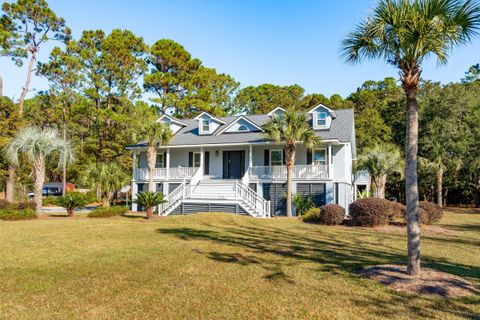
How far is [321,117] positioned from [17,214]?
1892cm

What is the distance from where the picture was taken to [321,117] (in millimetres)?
25594

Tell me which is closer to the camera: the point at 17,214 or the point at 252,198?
the point at 17,214

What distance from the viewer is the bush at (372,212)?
16.8 meters

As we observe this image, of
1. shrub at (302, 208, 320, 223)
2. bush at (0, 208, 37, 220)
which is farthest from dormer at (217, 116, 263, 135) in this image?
bush at (0, 208, 37, 220)

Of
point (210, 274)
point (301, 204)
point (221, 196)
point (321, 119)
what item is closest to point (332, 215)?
point (301, 204)

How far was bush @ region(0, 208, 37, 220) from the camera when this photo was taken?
707 inches

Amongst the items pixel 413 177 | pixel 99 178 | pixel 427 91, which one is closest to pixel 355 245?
pixel 413 177

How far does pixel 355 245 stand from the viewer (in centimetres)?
1200

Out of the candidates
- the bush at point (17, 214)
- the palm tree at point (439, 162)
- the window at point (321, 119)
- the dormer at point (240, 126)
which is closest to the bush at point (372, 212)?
the window at point (321, 119)

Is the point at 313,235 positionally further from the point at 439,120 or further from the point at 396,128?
the point at 396,128

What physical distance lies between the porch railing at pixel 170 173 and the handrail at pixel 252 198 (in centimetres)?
476

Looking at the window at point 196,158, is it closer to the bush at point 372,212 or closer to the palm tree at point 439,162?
the bush at point 372,212

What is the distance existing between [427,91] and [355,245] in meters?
36.7

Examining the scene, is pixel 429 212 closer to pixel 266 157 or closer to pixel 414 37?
pixel 266 157
